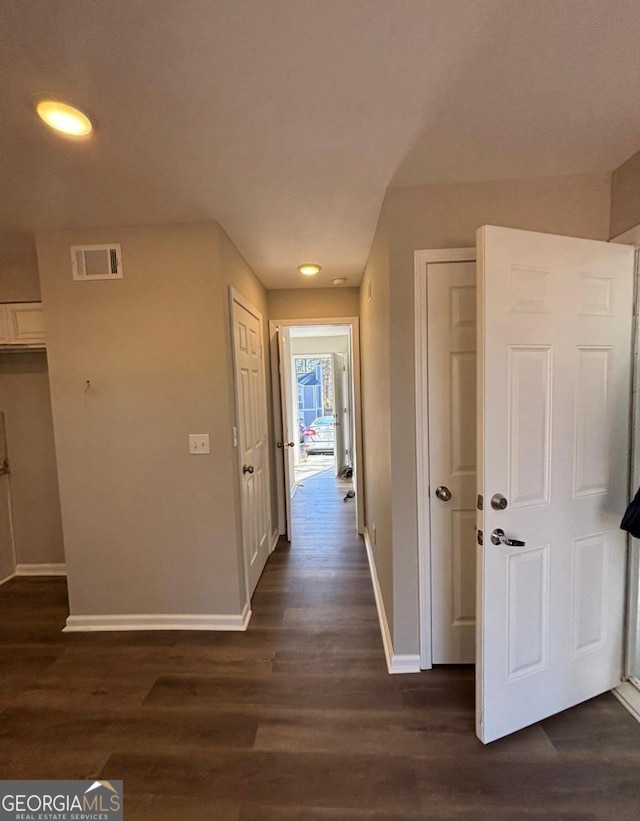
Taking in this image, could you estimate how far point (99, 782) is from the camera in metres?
1.31

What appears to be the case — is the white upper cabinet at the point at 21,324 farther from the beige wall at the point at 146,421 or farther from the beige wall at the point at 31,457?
the beige wall at the point at 146,421

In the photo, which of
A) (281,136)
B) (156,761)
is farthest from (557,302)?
(156,761)

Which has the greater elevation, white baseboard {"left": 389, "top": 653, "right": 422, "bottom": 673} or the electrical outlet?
the electrical outlet

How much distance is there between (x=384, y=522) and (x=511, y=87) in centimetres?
197

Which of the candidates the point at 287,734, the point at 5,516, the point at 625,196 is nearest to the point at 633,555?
the point at 625,196

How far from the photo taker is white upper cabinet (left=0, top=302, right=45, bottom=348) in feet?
8.59

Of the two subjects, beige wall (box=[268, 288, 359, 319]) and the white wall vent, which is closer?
the white wall vent

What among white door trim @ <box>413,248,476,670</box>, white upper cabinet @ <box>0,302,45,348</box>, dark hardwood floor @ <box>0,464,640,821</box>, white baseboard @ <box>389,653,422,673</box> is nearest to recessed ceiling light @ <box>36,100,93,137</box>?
white door trim @ <box>413,248,476,670</box>

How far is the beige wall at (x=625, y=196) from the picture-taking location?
4.95 feet

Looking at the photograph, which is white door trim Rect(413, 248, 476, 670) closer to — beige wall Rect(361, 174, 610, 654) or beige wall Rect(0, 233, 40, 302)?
beige wall Rect(361, 174, 610, 654)

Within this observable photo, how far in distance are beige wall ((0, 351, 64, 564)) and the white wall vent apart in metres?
1.20

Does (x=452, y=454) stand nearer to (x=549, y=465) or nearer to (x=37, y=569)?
(x=549, y=465)

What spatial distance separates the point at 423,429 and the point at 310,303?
7.26 feet

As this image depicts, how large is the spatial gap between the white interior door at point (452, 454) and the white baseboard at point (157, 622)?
120cm
